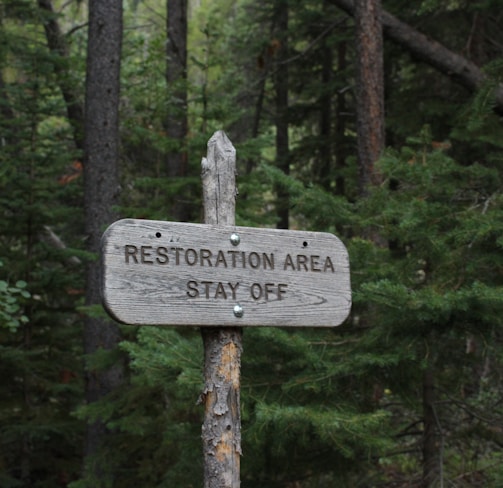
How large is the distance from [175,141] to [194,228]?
4.67 m

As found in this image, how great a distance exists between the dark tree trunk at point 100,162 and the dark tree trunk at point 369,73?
2656 millimetres

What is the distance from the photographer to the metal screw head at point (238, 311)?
3148 millimetres

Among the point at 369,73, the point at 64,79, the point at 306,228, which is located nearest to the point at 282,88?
the point at 64,79

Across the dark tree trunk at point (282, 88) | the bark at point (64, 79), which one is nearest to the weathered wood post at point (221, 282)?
the bark at point (64, 79)

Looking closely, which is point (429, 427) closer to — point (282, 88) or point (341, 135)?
point (341, 135)

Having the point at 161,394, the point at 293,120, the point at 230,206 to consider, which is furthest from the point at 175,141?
the point at 293,120

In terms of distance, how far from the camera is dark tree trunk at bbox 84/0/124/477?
820cm

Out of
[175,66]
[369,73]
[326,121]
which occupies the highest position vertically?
[326,121]

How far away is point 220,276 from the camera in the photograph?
3.13 m

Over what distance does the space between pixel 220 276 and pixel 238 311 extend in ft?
0.53

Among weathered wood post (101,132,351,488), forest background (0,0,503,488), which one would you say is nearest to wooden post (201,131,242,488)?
weathered wood post (101,132,351,488)

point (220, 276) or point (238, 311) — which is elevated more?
point (220, 276)

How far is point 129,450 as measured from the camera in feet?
24.7

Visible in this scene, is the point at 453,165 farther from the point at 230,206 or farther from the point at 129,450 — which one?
the point at 129,450
